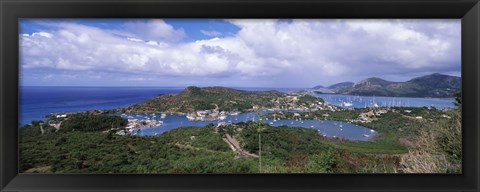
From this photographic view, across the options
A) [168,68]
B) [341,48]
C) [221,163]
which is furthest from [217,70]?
[341,48]

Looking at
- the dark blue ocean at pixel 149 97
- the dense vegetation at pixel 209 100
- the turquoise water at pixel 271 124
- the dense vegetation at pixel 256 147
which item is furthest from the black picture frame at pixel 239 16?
the dense vegetation at pixel 209 100

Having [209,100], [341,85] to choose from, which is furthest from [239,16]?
[341,85]

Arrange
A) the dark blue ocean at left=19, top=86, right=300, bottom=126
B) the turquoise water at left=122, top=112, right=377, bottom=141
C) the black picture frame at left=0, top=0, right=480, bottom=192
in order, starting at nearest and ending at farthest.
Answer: the black picture frame at left=0, top=0, right=480, bottom=192 → the dark blue ocean at left=19, top=86, right=300, bottom=126 → the turquoise water at left=122, top=112, right=377, bottom=141

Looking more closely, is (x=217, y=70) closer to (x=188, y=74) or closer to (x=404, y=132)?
(x=188, y=74)

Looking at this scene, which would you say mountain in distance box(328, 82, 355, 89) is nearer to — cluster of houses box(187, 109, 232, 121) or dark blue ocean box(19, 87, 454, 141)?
dark blue ocean box(19, 87, 454, 141)

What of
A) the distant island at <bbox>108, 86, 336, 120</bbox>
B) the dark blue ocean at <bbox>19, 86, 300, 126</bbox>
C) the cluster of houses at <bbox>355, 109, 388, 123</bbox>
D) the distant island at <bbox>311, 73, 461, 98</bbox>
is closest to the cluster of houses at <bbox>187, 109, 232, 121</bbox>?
the distant island at <bbox>108, 86, 336, 120</bbox>

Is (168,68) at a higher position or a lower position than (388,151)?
higher

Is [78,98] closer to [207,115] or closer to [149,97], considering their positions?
[149,97]

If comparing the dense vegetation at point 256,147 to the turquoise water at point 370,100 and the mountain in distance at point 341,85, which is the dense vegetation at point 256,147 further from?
the mountain in distance at point 341,85
